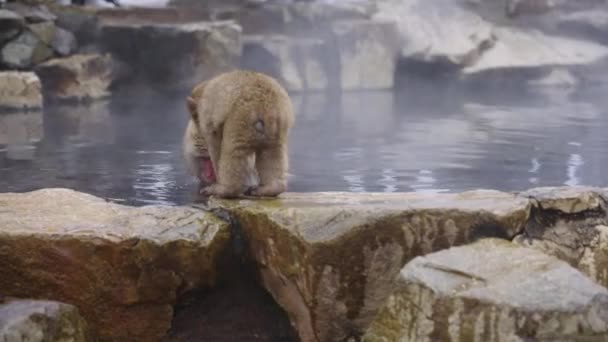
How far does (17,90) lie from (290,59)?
4.65m

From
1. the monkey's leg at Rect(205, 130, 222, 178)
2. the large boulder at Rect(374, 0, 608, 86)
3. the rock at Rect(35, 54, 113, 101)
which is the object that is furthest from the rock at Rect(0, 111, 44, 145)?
the large boulder at Rect(374, 0, 608, 86)

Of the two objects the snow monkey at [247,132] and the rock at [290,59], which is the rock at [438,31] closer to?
the rock at [290,59]

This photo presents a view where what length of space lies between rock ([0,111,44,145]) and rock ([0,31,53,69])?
60.4 inches

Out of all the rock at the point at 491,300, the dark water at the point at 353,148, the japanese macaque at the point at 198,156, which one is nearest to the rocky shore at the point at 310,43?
the dark water at the point at 353,148

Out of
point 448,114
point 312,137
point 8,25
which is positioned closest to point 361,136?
point 312,137

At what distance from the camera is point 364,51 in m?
12.7

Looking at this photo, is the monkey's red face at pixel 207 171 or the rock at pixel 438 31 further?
the rock at pixel 438 31

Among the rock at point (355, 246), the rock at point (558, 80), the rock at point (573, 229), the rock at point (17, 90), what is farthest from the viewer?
the rock at point (558, 80)

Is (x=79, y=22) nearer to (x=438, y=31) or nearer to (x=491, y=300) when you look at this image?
(x=438, y=31)

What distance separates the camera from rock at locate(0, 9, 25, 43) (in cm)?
970

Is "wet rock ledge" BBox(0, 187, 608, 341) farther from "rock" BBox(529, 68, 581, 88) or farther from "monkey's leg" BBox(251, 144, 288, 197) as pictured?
"rock" BBox(529, 68, 581, 88)

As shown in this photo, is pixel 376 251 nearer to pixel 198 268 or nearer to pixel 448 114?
pixel 198 268

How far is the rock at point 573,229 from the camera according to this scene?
2238mm

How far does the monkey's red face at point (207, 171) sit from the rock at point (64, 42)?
307 inches
